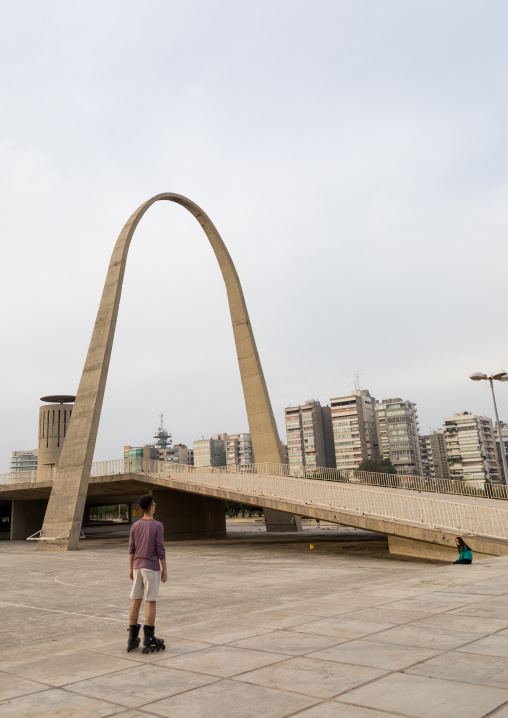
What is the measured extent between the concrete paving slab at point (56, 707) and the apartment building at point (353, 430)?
157345 mm

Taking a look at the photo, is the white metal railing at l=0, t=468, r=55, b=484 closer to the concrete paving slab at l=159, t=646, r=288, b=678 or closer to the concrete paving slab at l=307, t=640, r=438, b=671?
the concrete paving slab at l=159, t=646, r=288, b=678

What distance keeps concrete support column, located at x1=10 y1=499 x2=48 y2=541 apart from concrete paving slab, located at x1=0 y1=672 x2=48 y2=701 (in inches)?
1516

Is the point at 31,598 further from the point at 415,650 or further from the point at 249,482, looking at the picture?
the point at 249,482

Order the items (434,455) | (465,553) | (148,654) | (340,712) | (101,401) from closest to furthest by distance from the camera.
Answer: (340,712) < (148,654) < (465,553) < (101,401) < (434,455)

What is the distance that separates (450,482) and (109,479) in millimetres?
18839

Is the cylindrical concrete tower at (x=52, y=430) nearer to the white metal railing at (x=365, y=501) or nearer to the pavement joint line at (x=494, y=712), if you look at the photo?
the white metal railing at (x=365, y=501)

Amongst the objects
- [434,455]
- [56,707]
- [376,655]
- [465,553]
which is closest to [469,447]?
[434,455]

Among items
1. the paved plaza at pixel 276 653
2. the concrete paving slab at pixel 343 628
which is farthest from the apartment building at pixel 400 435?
the concrete paving slab at pixel 343 628

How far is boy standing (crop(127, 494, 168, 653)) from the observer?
5681 millimetres

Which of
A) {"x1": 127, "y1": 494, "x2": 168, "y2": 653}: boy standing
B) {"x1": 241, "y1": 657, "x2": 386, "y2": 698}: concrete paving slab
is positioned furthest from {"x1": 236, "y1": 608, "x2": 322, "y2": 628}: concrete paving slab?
{"x1": 241, "y1": 657, "x2": 386, "y2": 698}: concrete paving slab

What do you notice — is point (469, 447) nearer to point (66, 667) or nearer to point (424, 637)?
point (424, 637)

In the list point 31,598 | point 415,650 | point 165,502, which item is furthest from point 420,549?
point 165,502

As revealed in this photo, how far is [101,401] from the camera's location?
29.0 metres

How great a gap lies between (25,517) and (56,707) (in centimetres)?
4061
